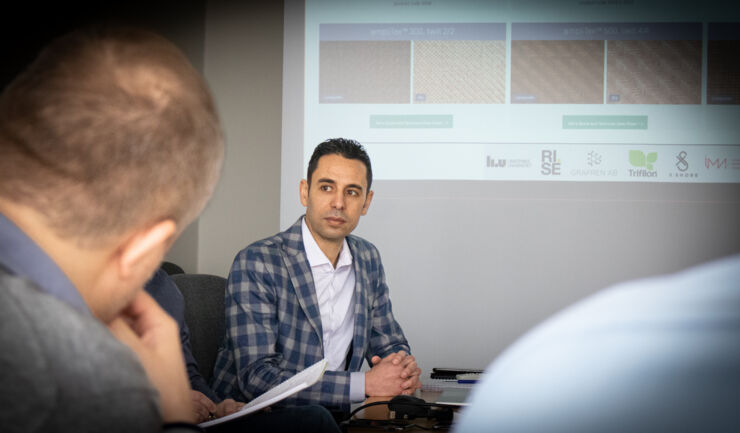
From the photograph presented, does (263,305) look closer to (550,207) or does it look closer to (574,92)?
(550,207)

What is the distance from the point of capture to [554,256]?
9.50 ft

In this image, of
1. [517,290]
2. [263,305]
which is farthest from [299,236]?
[517,290]

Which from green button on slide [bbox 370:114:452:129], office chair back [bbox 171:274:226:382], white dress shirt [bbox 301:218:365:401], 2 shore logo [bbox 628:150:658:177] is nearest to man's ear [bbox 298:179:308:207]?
white dress shirt [bbox 301:218:365:401]

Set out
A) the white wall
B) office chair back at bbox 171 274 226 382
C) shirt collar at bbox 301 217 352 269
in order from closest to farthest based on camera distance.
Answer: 1. office chair back at bbox 171 274 226 382
2. shirt collar at bbox 301 217 352 269
3. the white wall

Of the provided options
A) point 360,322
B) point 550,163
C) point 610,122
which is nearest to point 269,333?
point 360,322

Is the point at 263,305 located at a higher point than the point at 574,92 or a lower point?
lower

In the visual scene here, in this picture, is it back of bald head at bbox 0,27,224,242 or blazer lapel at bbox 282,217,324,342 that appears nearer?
back of bald head at bbox 0,27,224,242

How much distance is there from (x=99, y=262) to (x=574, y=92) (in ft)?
8.85

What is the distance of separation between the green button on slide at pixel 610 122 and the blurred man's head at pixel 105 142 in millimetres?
2585

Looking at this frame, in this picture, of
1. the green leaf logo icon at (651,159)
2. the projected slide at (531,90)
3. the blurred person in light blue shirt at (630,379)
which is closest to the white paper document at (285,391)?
the blurred person in light blue shirt at (630,379)

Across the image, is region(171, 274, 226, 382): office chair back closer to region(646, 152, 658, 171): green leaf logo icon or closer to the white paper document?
the white paper document

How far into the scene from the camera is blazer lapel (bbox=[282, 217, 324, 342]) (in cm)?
193

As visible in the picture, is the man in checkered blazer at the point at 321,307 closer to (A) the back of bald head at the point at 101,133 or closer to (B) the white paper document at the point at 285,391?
(B) the white paper document at the point at 285,391

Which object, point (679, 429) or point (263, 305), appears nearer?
point (679, 429)
